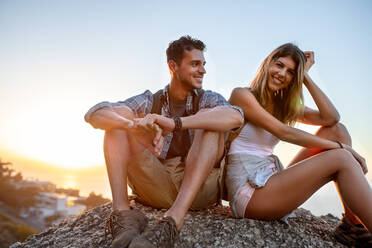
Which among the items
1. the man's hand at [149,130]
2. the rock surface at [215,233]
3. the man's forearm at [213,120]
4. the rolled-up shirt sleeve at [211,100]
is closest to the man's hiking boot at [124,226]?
the rock surface at [215,233]

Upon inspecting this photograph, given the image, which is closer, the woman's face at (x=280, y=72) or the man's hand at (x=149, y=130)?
the man's hand at (x=149, y=130)

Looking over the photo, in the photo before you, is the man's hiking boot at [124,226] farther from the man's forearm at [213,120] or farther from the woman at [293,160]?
the woman at [293,160]

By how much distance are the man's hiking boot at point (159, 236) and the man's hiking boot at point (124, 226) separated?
105mm

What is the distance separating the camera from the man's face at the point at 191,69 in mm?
4410

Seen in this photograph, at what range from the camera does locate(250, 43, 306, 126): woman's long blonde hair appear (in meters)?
4.00

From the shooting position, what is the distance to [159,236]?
272cm

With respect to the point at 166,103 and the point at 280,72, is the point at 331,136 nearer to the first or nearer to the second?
the point at 280,72

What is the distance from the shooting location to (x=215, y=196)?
406 cm

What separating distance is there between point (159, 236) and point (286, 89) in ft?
8.89

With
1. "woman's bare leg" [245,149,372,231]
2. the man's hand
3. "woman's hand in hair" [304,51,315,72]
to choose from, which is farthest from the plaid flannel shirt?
"woman's hand in hair" [304,51,315,72]

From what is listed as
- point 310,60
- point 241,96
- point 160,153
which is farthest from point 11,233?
point 310,60

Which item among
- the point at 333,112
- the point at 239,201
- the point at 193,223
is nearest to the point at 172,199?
the point at 193,223

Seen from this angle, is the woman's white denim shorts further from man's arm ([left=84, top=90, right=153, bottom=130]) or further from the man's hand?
man's arm ([left=84, top=90, right=153, bottom=130])

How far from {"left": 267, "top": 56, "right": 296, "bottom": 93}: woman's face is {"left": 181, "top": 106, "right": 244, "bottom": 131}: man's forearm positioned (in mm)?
994
